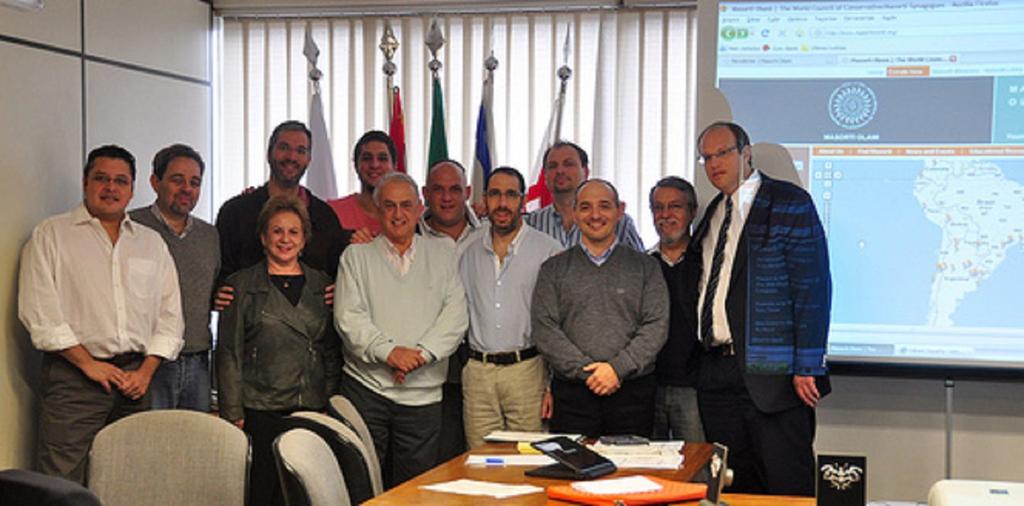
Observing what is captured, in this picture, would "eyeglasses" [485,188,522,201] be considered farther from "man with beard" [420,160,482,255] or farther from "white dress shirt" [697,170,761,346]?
"white dress shirt" [697,170,761,346]

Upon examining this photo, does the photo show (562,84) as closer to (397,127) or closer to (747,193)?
(397,127)

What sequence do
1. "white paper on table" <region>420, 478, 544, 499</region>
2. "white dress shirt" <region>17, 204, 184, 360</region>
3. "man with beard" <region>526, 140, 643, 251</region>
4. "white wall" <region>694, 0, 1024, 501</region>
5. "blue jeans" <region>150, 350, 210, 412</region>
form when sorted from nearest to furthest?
1. "white paper on table" <region>420, 478, 544, 499</region>
2. "white dress shirt" <region>17, 204, 184, 360</region>
3. "blue jeans" <region>150, 350, 210, 412</region>
4. "white wall" <region>694, 0, 1024, 501</region>
5. "man with beard" <region>526, 140, 643, 251</region>

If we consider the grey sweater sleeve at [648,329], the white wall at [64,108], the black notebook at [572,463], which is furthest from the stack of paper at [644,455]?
the white wall at [64,108]

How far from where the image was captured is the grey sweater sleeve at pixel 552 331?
4.66 m

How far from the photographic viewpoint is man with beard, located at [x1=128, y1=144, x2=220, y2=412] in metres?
5.06

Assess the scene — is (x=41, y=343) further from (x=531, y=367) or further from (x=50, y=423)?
(x=531, y=367)

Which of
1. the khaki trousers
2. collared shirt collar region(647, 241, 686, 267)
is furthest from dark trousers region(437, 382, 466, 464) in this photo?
collared shirt collar region(647, 241, 686, 267)

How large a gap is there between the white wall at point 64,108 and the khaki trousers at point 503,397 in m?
1.96

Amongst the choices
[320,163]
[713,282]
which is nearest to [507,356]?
[713,282]

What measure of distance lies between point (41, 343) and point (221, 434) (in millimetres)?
1626

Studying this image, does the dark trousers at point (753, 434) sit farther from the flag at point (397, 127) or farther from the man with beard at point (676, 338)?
the flag at point (397, 127)

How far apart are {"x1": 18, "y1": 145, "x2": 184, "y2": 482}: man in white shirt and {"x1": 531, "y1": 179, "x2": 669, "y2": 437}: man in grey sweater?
5.22ft

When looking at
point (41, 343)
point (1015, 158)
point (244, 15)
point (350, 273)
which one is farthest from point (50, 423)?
point (1015, 158)

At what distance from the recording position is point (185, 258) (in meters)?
5.11
